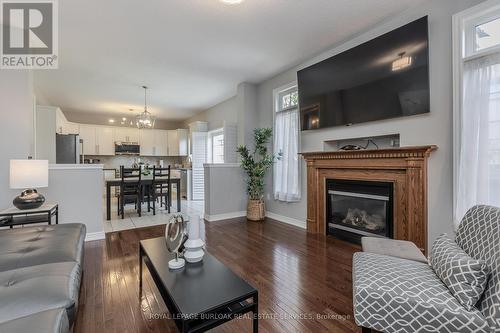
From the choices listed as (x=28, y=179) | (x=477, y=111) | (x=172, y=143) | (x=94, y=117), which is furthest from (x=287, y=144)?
(x=94, y=117)

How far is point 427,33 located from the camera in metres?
2.48

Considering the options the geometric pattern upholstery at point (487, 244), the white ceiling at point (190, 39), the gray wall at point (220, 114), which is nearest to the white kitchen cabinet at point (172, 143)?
the gray wall at point (220, 114)

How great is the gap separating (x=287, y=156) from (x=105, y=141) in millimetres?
6473

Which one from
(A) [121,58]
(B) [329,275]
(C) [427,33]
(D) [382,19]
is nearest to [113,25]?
(A) [121,58]

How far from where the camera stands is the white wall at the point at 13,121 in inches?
117

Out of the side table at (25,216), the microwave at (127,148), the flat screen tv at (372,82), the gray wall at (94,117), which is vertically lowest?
the side table at (25,216)

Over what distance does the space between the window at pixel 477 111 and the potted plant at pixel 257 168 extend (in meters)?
2.74

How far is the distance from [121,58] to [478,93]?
4548 millimetres

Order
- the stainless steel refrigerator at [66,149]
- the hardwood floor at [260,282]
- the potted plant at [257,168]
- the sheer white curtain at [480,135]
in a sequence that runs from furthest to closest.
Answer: the stainless steel refrigerator at [66,149] < the potted plant at [257,168] < the sheer white curtain at [480,135] < the hardwood floor at [260,282]

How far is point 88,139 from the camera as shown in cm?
746

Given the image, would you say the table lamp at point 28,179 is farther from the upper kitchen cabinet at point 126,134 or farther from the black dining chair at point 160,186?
the upper kitchen cabinet at point 126,134

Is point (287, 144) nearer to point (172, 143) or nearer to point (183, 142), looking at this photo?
point (183, 142)

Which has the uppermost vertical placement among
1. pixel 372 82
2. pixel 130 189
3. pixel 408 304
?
pixel 372 82

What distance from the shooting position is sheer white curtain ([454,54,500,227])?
82.4 inches
